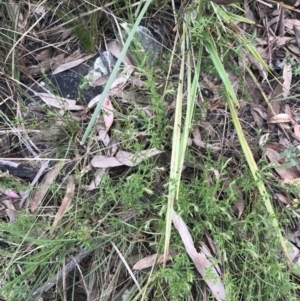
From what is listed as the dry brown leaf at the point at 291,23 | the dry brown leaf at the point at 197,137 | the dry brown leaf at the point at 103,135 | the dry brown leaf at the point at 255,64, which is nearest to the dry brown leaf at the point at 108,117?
the dry brown leaf at the point at 103,135

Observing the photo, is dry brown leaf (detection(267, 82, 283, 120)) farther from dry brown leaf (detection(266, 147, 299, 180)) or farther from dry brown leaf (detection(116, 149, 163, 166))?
dry brown leaf (detection(116, 149, 163, 166))

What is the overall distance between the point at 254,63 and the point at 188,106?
0.37 m

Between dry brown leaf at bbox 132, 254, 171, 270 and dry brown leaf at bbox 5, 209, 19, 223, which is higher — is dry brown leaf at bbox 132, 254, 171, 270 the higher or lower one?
the lower one

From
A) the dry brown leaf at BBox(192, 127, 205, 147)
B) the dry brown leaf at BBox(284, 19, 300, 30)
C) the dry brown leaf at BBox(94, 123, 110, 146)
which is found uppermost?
the dry brown leaf at BBox(284, 19, 300, 30)

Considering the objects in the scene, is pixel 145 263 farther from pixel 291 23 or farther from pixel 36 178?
pixel 291 23

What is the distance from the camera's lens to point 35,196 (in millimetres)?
1579

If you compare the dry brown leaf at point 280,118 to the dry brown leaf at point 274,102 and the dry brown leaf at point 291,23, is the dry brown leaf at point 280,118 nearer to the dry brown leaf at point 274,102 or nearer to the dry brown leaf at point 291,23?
the dry brown leaf at point 274,102

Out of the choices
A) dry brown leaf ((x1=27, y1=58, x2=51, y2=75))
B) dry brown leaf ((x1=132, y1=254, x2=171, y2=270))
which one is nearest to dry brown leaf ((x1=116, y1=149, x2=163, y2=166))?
dry brown leaf ((x1=132, y1=254, x2=171, y2=270))

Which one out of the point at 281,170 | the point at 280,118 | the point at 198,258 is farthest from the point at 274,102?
the point at 198,258

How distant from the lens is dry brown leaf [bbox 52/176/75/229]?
1.51 meters

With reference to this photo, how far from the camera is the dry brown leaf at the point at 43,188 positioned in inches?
61.8

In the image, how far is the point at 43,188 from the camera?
5.18 feet

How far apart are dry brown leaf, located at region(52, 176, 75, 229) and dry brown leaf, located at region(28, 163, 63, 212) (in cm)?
5

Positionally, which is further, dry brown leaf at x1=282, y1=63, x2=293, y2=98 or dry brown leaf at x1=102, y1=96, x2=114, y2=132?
dry brown leaf at x1=282, y1=63, x2=293, y2=98
